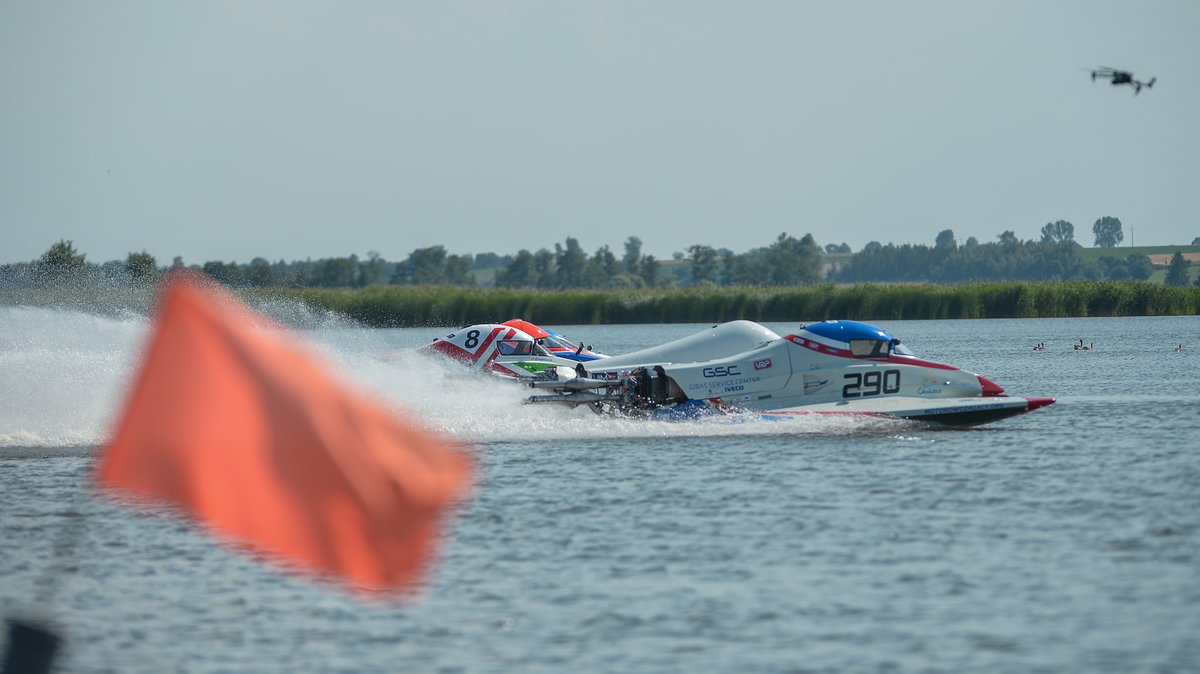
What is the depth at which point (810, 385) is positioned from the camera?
23.0 metres

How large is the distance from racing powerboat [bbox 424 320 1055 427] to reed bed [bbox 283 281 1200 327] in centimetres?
4608

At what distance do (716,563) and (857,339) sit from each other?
10966mm

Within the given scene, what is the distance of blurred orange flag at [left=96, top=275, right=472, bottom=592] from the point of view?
820 cm

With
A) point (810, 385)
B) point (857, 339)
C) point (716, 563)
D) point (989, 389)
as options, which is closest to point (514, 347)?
point (810, 385)

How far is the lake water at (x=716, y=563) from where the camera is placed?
998 cm

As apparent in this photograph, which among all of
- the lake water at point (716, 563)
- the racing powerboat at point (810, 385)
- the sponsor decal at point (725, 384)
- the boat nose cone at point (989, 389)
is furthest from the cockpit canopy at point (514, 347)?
the boat nose cone at point (989, 389)

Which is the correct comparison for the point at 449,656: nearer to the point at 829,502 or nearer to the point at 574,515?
the point at 574,515

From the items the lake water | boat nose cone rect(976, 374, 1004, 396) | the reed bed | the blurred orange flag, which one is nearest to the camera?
the blurred orange flag

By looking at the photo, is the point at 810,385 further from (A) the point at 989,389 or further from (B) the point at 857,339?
(A) the point at 989,389

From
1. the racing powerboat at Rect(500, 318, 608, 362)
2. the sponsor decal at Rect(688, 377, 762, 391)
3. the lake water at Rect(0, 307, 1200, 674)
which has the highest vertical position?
the racing powerboat at Rect(500, 318, 608, 362)

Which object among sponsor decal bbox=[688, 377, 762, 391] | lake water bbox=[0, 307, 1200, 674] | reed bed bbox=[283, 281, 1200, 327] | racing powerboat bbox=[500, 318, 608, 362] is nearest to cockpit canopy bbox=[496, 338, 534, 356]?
racing powerboat bbox=[500, 318, 608, 362]

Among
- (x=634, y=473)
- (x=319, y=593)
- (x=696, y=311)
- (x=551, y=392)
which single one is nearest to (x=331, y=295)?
(x=696, y=311)

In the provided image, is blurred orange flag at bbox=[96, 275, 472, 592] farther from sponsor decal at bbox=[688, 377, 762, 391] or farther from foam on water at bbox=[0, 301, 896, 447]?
sponsor decal at bbox=[688, 377, 762, 391]

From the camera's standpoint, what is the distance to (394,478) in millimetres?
8250
